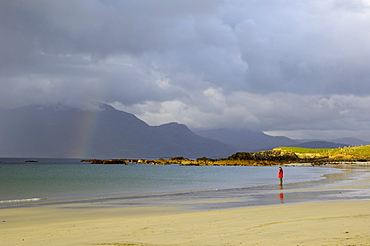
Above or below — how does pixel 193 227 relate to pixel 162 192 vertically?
above

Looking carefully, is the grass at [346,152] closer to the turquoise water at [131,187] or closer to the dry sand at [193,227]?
the turquoise water at [131,187]

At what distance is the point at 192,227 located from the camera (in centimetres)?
1702

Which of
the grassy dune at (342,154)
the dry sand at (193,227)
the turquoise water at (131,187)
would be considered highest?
the grassy dune at (342,154)

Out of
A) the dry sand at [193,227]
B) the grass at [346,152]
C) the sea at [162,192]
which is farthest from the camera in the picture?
the grass at [346,152]

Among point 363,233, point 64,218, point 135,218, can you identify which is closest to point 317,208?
point 363,233

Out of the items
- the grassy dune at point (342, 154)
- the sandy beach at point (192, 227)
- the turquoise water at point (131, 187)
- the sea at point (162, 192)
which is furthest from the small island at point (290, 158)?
the sandy beach at point (192, 227)

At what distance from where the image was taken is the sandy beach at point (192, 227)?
1363cm

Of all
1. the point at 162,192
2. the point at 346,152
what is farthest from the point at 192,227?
the point at 346,152

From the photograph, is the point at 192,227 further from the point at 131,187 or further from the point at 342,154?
the point at 342,154

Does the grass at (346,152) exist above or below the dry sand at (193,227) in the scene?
above

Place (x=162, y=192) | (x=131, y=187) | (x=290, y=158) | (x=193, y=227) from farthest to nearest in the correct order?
1. (x=290, y=158)
2. (x=131, y=187)
3. (x=162, y=192)
4. (x=193, y=227)

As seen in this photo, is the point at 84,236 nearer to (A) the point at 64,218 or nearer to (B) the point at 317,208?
(A) the point at 64,218

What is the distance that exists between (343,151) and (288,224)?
188m

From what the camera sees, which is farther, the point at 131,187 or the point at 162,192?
the point at 131,187
